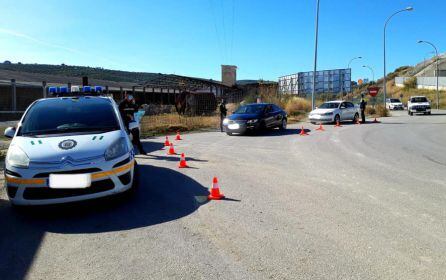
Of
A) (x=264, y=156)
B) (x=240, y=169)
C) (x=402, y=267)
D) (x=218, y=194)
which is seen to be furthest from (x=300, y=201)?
(x=264, y=156)

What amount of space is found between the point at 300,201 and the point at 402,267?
8.12ft

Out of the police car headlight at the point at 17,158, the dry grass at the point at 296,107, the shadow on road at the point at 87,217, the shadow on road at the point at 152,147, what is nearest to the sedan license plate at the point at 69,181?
the shadow on road at the point at 87,217

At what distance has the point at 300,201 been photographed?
6.21 meters

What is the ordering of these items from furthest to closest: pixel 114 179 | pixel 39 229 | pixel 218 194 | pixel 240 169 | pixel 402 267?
pixel 240 169, pixel 218 194, pixel 114 179, pixel 39 229, pixel 402 267

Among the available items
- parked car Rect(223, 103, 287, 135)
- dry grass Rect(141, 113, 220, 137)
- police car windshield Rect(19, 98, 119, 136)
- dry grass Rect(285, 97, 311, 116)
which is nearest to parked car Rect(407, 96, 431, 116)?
dry grass Rect(285, 97, 311, 116)

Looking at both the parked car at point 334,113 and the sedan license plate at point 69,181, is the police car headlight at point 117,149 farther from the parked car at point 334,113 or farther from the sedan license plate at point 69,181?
the parked car at point 334,113

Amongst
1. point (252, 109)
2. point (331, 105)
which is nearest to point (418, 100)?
point (331, 105)

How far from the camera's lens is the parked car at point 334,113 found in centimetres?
2447

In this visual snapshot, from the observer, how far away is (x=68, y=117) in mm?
6582

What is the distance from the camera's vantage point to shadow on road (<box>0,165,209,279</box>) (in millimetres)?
4355

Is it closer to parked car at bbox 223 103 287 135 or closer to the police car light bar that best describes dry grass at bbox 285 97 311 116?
parked car at bbox 223 103 287 135

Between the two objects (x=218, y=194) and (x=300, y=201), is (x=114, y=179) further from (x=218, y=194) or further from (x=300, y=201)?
(x=300, y=201)

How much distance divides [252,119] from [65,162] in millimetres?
13085

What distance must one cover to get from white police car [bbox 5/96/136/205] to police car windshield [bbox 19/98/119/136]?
1cm
